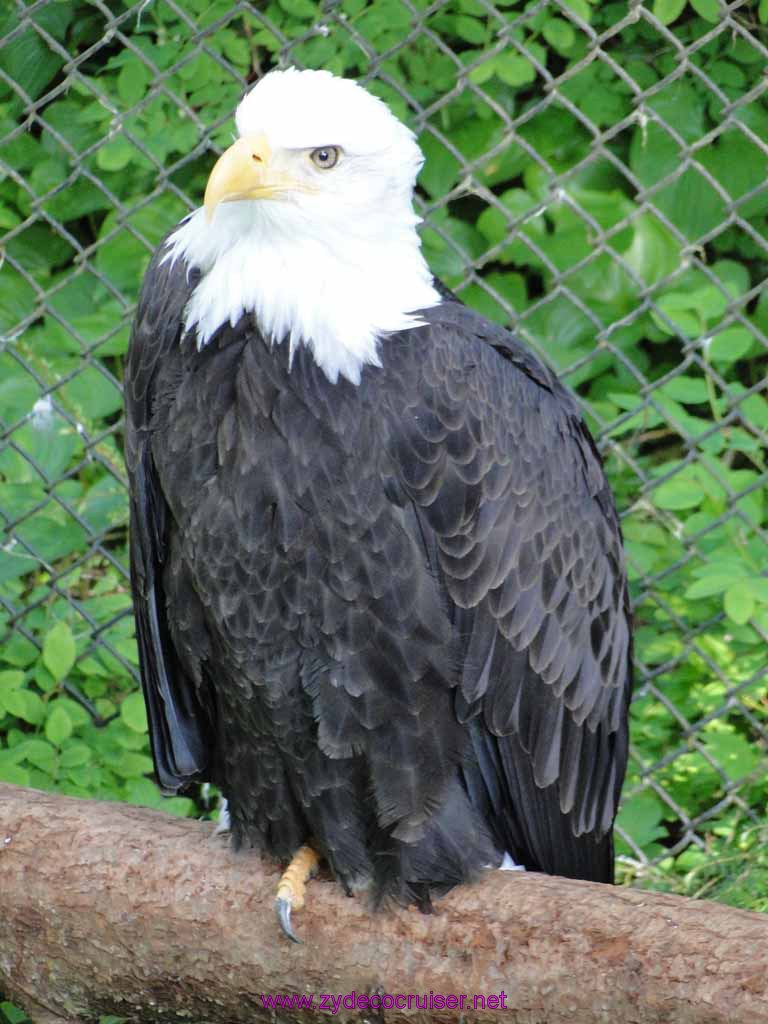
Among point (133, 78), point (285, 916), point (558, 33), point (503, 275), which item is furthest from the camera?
point (503, 275)

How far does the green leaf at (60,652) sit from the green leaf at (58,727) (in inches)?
4.4

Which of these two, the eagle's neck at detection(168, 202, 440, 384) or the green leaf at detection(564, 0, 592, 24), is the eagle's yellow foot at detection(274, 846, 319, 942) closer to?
the eagle's neck at detection(168, 202, 440, 384)

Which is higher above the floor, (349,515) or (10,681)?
(349,515)

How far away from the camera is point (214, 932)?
2676mm

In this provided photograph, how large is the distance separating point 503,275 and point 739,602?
4.08 ft

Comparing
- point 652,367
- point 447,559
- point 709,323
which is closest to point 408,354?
point 447,559

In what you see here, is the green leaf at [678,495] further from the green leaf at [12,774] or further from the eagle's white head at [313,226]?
the green leaf at [12,774]

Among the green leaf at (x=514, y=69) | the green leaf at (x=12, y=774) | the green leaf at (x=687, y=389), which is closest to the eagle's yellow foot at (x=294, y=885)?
the green leaf at (x=12, y=774)

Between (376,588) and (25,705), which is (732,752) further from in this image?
(25,705)

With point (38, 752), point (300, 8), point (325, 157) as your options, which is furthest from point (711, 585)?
point (300, 8)

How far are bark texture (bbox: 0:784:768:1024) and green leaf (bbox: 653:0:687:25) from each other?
2.11 meters

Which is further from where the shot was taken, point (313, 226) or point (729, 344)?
point (729, 344)

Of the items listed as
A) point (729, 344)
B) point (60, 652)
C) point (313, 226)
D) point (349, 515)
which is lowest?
point (60, 652)

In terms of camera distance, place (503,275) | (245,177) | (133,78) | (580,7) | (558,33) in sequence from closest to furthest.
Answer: (245,177) < (580,7) < (558,33) < (133,78) < (503,275)
